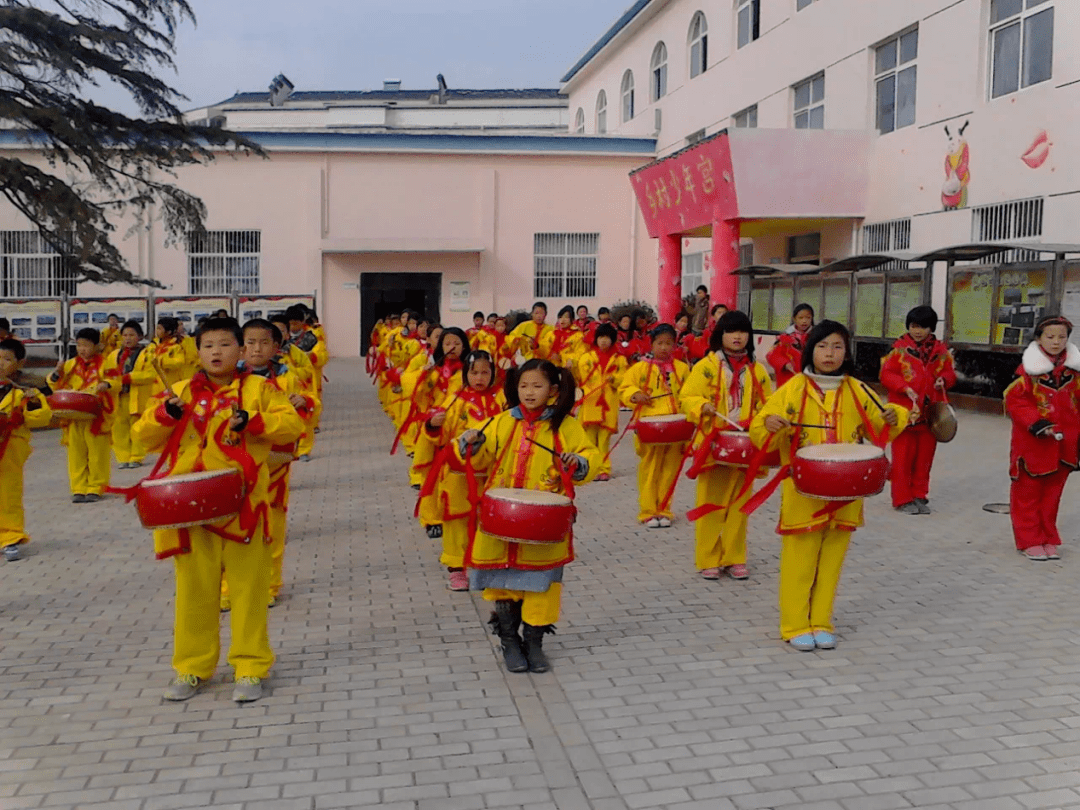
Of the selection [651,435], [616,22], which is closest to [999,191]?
[651,435]

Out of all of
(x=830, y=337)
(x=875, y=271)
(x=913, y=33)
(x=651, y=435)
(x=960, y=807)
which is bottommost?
(x=960, y=807)

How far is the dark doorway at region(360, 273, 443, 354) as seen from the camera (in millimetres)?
27219

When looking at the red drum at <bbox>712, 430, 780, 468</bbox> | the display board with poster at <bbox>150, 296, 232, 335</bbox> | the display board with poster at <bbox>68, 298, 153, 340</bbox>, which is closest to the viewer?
the red drum at <bbox>712, 430, 780, 468</bbox>

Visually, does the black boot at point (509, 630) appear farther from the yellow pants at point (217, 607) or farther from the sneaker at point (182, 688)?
the sneaker at point (182, 688)

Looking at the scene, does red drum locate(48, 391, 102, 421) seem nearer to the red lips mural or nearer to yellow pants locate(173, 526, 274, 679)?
yellow pants locate(173, 526, 274, 679)

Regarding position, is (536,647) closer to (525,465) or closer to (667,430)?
(525,465)

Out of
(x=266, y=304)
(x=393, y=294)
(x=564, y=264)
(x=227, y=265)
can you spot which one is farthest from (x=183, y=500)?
(x=564, y=264)

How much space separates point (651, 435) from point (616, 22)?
25981 mm

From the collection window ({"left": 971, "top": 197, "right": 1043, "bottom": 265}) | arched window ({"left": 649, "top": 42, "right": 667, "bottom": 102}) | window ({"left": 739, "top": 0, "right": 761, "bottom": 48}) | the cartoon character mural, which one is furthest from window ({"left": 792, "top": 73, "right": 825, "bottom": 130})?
arched window ({"left": 649, "top": 42, "right": 667, "bottom": 102})

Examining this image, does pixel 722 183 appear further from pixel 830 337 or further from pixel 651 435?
pixel 830 337

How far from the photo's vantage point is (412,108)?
4356 centimetres

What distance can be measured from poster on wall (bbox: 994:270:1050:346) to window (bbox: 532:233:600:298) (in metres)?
15.5

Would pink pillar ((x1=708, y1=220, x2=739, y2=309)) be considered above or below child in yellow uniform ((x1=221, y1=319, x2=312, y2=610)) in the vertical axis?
above

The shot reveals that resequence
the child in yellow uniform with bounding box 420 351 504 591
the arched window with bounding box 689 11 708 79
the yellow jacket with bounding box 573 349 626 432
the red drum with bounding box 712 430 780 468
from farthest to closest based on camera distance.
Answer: the arched window with bounding box 689 11 708 79 → the yellow jacket with bounding box 573 349 626 432 → the child in yellow uniform with bounding box 420 351 504 591 → the red drum with bounding box 712 430 780 468
